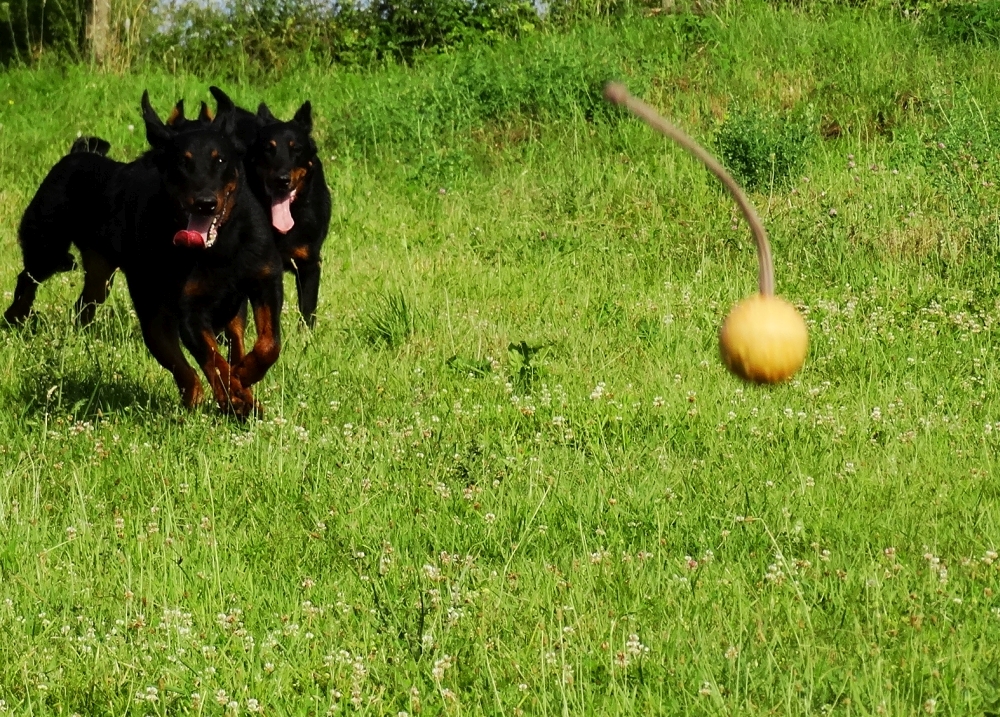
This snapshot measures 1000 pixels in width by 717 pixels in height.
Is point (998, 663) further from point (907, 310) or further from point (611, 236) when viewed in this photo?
point (611, 236)

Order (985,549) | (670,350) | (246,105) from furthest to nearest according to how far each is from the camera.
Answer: (246,105) < (670,350) < (985,549)

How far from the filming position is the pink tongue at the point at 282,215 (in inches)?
281

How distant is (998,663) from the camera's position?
2.81 meters

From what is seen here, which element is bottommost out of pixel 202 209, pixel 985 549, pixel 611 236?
pixel 611 236

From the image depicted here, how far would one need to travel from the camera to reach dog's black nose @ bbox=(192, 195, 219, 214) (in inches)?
203

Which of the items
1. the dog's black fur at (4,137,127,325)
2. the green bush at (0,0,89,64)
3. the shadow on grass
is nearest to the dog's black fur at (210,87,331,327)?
the dog's black fur at (4,137,127,325)

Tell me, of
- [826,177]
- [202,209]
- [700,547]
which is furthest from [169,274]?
[826,177]

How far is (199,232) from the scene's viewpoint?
524 cm

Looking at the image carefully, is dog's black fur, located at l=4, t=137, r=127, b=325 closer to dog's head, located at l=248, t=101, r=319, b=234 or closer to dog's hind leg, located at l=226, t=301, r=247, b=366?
dog's head, located at l=248, t=101, r=319, b=234

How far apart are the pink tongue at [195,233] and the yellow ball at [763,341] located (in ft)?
10.3

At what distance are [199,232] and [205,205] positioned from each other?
0.43 feet

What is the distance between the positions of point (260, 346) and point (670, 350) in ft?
5.99

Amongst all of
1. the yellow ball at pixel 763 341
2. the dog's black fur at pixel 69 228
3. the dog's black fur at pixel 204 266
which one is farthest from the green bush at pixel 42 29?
the yellow ball at pixel 763 341

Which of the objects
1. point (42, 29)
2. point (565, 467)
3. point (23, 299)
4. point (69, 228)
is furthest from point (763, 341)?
Answer: point (42, 29)
